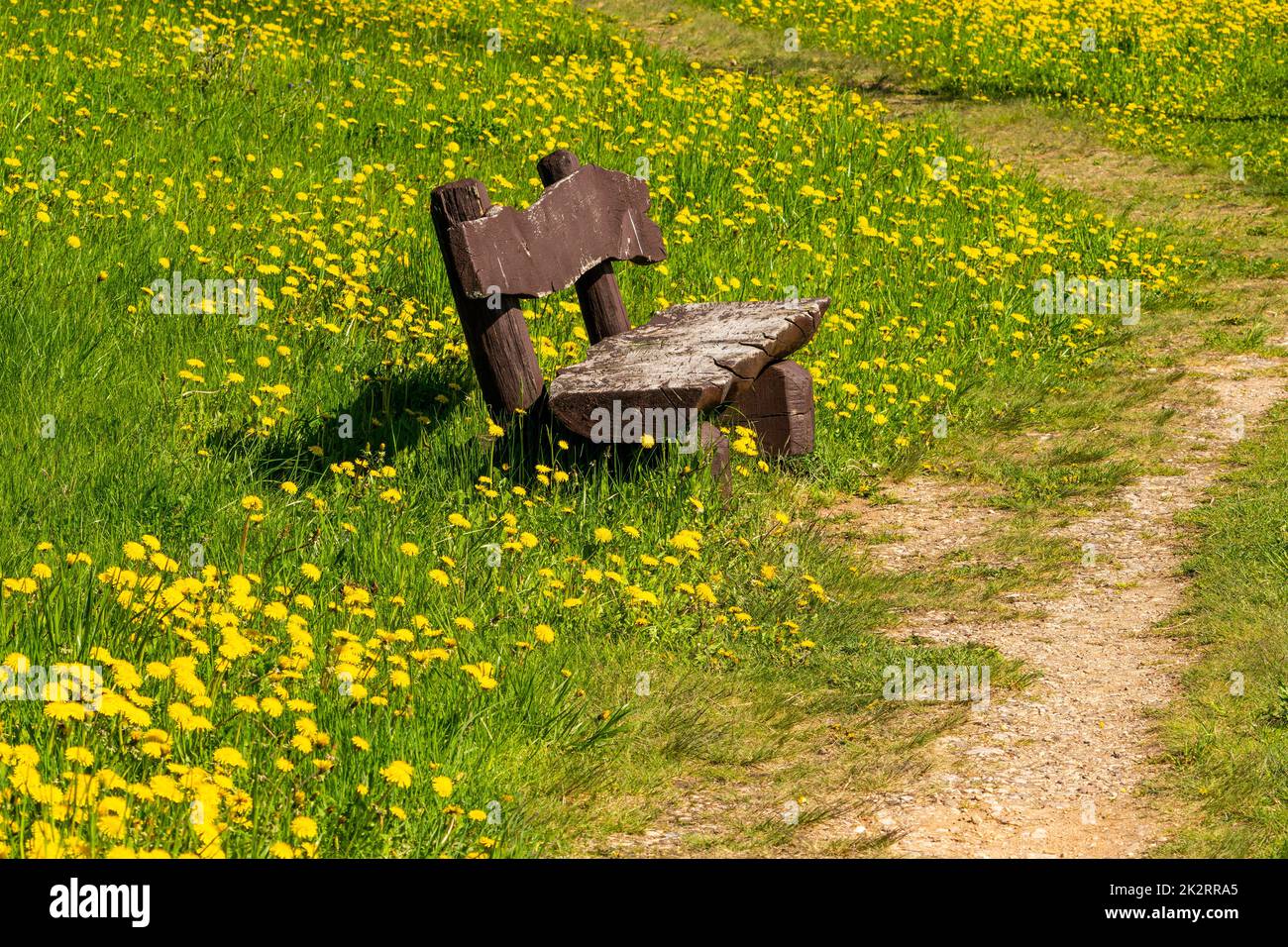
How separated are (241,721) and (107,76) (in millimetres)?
7089

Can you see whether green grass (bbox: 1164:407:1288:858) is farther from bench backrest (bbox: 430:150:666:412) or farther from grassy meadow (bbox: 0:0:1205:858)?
bench backrest (bbox: 430:150:666:412)

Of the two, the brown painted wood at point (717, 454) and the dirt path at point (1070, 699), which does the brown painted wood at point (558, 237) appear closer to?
the brown painted wood at point (717, 454)

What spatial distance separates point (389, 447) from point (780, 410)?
6.28 ft

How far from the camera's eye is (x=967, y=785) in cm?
406

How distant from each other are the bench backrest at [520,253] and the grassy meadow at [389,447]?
0.41m

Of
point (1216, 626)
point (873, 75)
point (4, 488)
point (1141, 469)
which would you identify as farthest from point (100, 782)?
point (873, 75)

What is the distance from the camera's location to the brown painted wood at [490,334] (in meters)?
5.48

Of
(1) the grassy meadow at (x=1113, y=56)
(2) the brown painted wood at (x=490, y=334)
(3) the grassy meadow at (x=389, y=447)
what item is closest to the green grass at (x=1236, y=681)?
(3) the grassy meadow at (x=389, y=447)

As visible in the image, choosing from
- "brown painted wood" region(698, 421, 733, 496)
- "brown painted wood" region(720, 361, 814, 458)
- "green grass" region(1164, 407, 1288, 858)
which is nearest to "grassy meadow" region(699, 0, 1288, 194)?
"green grass" region(1164, 407, 1288, 858)

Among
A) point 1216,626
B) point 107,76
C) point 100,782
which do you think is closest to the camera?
point 100,782

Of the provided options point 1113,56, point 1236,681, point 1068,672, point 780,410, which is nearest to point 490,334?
point 780,410

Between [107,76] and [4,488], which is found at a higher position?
[107,76]

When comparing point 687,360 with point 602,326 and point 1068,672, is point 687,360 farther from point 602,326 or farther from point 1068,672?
point 1068,672
